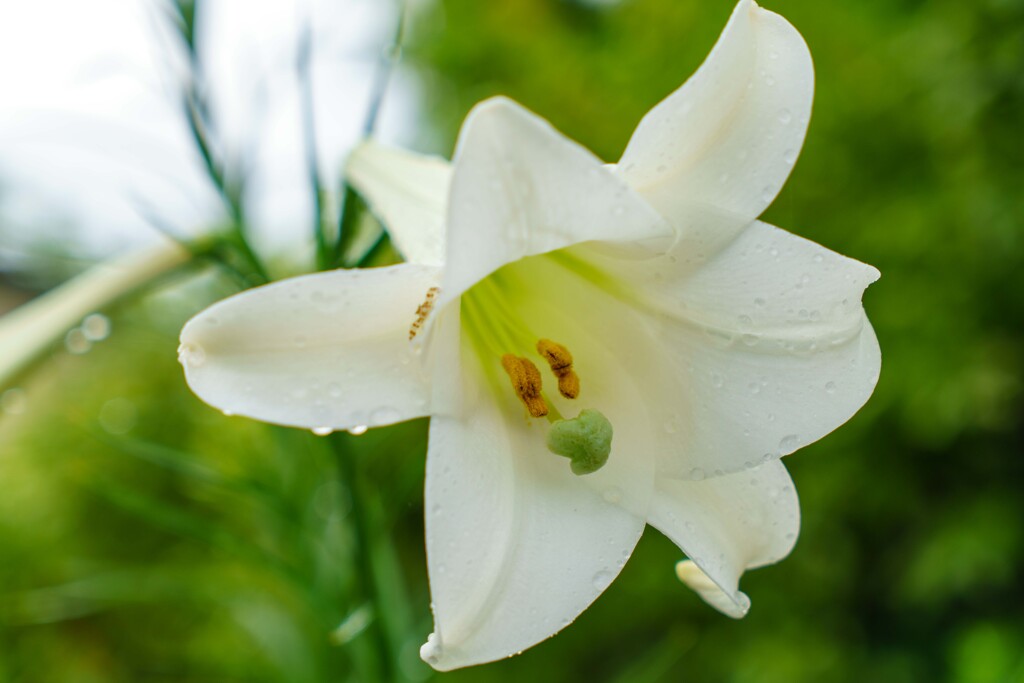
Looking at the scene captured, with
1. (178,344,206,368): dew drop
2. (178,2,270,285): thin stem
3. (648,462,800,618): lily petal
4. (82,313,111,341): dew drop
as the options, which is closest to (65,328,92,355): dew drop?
Answer: (82,313,111,341): dew drop

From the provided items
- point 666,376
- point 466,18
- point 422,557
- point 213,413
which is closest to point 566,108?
point 466,18

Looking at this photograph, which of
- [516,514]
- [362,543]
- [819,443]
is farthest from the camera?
[819,443]

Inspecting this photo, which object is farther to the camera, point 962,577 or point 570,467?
point 962,577

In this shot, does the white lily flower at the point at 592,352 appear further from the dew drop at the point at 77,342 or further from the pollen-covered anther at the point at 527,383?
the dew drop at the point at 77,342

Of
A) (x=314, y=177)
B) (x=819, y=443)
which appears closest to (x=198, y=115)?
(x=314, y=177)

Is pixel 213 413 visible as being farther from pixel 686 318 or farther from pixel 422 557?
pixel 686 318

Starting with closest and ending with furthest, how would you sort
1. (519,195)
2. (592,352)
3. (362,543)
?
(519,195), (592,352), (362,543)

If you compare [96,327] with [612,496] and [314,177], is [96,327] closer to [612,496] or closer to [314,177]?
[314,177]
